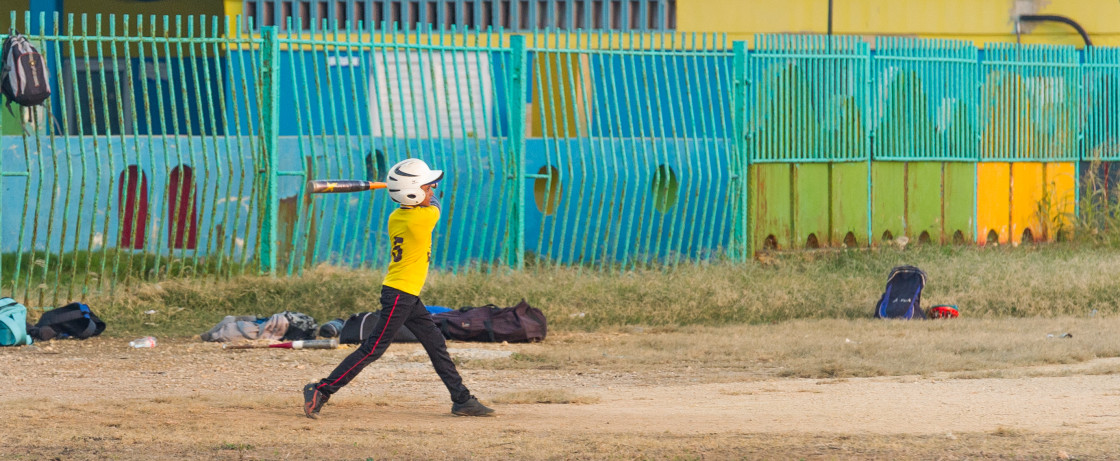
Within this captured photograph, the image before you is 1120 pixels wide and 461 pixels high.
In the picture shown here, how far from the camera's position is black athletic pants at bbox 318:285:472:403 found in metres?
6.59

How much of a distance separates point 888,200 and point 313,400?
8899 mm

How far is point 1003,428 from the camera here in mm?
6133

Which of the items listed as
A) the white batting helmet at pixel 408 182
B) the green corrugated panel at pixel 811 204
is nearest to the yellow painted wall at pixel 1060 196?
the green corrugated panel at pixel 811 204

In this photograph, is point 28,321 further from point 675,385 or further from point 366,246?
point 675,385

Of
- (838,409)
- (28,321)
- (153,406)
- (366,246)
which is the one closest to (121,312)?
(28,321)

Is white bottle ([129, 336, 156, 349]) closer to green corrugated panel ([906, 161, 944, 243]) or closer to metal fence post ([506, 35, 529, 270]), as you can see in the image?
metal fence post ([506, 35, 529, 270])

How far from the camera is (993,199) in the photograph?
49.2ft

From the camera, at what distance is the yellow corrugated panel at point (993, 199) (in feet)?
48.9

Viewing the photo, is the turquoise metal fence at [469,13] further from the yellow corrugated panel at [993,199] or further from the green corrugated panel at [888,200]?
the yellow corrugated panel at [993,199]

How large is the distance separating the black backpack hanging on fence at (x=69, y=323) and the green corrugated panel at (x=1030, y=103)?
9.57 metres

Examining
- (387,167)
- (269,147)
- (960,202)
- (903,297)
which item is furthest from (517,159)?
(960,202)

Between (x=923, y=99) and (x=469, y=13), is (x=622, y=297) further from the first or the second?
(x=469, y=13)

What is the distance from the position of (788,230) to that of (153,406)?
7911 millimetres

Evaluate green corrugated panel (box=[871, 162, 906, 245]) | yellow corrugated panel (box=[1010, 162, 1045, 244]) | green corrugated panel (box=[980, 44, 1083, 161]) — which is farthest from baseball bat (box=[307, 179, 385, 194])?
yellow corrugated panel (box=[1010, 162, 1045, 244])
